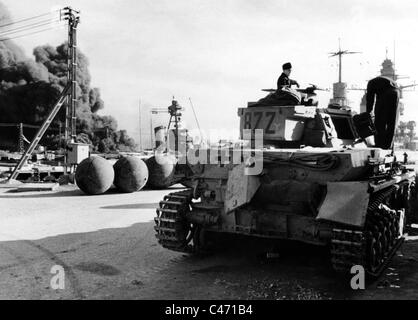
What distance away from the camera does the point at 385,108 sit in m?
7.23

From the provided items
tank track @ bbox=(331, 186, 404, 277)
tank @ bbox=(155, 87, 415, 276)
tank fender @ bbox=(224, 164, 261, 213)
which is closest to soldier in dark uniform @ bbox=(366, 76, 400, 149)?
tank @ bbox=(155, 87, 415, 276)

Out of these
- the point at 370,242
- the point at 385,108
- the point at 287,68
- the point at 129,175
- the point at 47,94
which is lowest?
the point at 129,175

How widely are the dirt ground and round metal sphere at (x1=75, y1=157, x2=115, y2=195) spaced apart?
17.3 feet

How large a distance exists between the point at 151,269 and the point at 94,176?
944 cm

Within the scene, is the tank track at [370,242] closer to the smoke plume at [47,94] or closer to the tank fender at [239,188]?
the tank fender at [239,188]

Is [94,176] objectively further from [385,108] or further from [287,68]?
[385,108]

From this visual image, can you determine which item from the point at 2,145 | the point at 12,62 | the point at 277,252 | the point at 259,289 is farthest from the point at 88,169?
the point at 12,62

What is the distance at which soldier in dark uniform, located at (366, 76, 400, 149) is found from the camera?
23.6ft

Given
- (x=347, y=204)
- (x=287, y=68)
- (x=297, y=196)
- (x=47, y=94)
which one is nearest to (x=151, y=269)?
(x=297, y=196)

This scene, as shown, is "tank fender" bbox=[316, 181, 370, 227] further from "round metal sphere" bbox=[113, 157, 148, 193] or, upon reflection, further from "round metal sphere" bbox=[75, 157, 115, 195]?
"round metal sphere" bbox=[113, 157, 148, 193]

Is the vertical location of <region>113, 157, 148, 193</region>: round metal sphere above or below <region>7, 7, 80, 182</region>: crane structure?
below

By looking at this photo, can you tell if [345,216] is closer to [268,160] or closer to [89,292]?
[268,160]

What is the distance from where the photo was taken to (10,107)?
4506 centimetres

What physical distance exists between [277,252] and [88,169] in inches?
394
